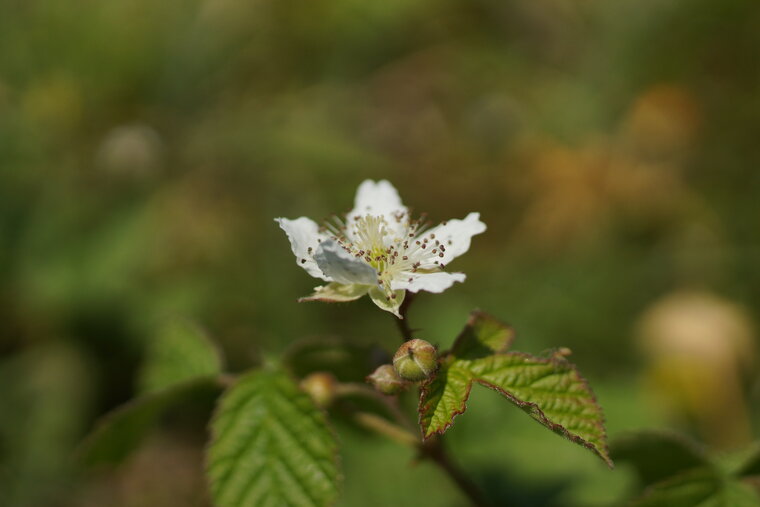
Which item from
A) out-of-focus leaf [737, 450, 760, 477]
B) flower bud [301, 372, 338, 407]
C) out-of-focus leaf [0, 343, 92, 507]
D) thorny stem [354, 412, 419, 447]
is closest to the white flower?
flower bud [301, 372, 338, 407]

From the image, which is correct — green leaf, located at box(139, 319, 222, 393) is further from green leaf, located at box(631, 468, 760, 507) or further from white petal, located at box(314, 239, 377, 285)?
green leaf, located at box(631, 468, 760, 507)

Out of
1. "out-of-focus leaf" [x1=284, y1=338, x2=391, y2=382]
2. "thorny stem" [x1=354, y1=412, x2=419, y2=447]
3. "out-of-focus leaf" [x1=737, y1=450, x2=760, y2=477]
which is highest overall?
"out-of-focus leaf" [x1=284, y1=338, x2=391, y2=382]

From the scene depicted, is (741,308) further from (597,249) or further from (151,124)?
(151,124)

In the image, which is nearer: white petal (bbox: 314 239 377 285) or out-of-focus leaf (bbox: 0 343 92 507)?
white petal (bbox: 314 239 377 285)

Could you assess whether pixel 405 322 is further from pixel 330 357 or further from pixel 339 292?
pixel 330 357

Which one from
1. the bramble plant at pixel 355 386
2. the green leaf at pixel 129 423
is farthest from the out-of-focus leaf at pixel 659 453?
the green leaf at pixel 129 423

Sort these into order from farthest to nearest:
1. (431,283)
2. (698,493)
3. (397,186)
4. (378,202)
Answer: (397,186) → (378,202) → (698,493) → (431,283)

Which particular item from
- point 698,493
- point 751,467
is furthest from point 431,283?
point 751,467

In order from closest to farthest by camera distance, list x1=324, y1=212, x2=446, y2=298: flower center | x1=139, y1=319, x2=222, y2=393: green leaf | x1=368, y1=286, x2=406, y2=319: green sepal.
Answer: x1=368, y1=286, x2=406, y2=319: green sepal, x1=324, y1=212, x2=446, y2=298: flower center, x1=139, y1=319, x2=222, y2=393: green leaf
